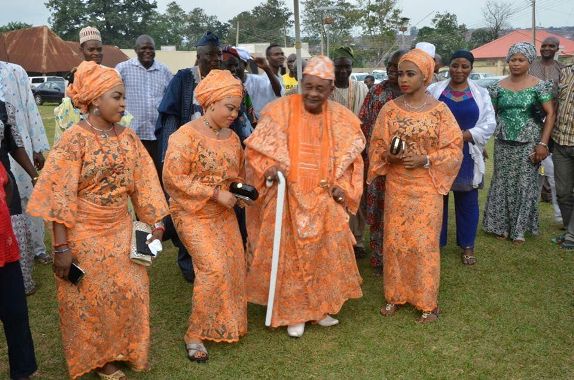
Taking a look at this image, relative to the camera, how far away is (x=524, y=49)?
6102 millimetres

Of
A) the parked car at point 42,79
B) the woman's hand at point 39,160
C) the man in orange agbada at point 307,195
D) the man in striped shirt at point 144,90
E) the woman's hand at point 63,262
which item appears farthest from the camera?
the parked car at point 42,79

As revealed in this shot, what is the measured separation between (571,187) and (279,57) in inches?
153

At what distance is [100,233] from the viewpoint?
3379 mm

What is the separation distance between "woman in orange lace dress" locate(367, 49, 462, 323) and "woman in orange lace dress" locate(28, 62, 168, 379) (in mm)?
1996

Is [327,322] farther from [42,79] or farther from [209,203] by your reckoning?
[42,79]

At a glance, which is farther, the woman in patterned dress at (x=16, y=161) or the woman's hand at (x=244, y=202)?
the woman in patterned dress at (x=16, y=161)

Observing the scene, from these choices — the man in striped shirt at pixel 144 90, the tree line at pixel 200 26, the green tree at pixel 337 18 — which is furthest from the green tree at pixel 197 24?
the man in striped shirt at pixel 144 90

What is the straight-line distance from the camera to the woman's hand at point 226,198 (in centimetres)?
387

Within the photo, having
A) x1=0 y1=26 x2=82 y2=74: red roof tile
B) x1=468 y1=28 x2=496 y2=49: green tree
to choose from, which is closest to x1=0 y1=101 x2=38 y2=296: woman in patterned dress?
x1=0 y1=26 x2=82 y2=74: red roof tile

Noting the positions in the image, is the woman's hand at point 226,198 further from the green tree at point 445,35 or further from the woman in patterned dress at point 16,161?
the green tree at point 445,35

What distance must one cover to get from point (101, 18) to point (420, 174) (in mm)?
67128

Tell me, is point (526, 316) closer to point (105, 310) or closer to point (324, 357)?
point (324, 357)

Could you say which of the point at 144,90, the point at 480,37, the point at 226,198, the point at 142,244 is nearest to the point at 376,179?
the point at 226,198

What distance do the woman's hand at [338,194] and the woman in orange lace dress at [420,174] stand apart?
1.77 feet
